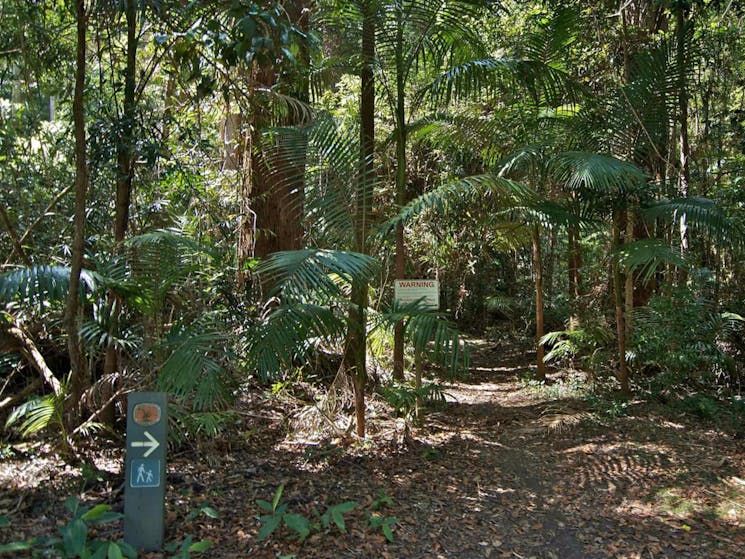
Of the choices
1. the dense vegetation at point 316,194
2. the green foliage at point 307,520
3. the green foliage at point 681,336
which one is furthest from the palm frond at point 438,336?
the green foliage at point 681,336

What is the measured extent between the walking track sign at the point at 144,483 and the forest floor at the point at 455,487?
1.12 feet

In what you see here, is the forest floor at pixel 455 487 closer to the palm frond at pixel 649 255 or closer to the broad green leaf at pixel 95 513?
the broad green leaf at pixel 95 513

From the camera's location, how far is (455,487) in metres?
4.95

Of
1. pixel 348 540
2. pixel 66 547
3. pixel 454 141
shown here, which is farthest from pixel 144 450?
pixel 454 141

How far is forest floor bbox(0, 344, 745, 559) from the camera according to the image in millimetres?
3996

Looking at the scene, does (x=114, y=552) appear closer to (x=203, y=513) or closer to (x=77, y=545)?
(x=77, y=545)

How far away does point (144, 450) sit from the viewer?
3.62 metres

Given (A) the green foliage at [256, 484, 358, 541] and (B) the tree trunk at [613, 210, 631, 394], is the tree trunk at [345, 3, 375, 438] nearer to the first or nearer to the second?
(A) the green foliage at [256, 484, 358, 541]

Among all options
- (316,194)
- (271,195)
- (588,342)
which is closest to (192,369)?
(316,194)

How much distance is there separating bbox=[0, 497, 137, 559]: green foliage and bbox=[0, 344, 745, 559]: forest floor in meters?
0.32

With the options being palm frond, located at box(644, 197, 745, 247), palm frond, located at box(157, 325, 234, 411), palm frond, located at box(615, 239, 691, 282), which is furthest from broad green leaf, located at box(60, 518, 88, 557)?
palm frond, located at box(644, 197, 745, 247)

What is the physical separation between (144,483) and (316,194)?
9.21ft

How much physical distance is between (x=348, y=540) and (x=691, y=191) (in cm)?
718

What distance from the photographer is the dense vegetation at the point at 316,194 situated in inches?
180
